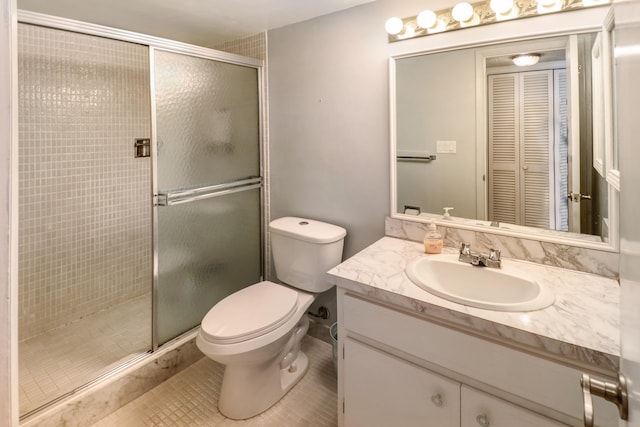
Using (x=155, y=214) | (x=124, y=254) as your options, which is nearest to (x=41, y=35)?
(x=155, y=214)

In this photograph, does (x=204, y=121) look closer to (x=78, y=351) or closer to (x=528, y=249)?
(x=78, y=351)

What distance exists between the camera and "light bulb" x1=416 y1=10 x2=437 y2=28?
1528 mm

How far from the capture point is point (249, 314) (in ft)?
5.25

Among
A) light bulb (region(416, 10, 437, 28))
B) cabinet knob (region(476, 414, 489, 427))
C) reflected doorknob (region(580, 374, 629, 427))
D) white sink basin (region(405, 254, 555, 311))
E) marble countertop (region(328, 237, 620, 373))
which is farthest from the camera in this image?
light bulb (region(416, 10, 437, 28))

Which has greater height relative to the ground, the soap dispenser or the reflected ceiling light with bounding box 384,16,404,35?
the reflected ceiling light with bounding box 384,16,404,35

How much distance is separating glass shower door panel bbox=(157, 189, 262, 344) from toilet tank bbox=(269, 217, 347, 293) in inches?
14.5

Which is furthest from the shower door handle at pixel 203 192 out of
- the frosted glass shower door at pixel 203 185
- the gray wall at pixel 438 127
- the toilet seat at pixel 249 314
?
the gray wall at pixel 438 127

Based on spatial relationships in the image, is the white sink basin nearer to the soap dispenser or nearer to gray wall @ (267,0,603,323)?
the soap dispenser

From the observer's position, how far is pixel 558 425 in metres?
0.92

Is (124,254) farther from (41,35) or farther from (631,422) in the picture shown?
(631,422)

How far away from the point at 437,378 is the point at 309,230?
1.01 meters

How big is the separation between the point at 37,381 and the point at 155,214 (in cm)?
101

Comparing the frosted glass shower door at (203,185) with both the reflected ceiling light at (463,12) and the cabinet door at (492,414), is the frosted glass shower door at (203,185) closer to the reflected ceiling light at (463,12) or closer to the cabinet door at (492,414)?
the reflected ceiling light at (463,12)

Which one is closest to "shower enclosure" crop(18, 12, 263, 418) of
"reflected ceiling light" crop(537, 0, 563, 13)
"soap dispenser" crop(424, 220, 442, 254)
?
"soap dispenser" crop(424, 220, 442, 254)
